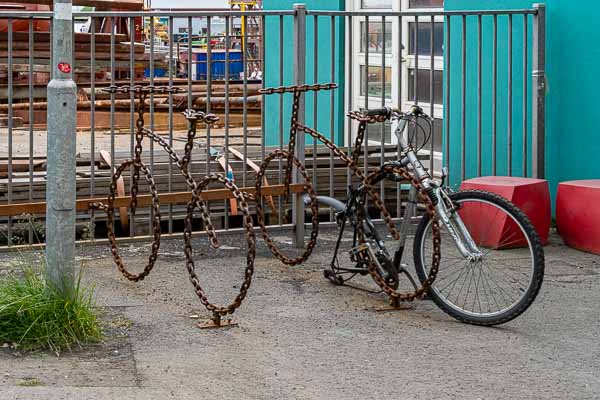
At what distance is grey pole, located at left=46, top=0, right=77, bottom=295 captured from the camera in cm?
633

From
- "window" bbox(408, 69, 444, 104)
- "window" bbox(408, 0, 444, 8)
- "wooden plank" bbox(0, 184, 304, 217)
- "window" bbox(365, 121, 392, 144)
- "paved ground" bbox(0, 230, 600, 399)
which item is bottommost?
"paved ground" bbox(0, 230, 600, 399)

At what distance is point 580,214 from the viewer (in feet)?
29.0

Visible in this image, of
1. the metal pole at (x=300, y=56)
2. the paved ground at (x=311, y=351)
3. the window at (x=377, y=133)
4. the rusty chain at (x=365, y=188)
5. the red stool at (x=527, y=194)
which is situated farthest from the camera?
the window at (x=377, y=133)

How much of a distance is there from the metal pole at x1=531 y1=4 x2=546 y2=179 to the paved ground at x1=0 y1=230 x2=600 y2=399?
194cm

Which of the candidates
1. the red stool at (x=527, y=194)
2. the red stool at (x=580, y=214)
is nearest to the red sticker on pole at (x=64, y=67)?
the red stool at (x=527, y=194)

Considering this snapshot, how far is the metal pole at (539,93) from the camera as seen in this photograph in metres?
9.63

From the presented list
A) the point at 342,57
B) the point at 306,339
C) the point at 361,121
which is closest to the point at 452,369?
the point at 306,339

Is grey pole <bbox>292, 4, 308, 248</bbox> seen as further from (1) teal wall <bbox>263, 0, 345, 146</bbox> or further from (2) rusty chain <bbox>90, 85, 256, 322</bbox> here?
(1) teal wall <bbox>263, 0, 345, 146</bbox>

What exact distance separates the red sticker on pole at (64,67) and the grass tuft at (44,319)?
3.64ft

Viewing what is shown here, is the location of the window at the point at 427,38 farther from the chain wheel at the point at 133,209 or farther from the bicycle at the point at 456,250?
the chain wheel at the point at 133,209

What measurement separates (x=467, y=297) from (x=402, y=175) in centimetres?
89

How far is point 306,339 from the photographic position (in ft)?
21.1

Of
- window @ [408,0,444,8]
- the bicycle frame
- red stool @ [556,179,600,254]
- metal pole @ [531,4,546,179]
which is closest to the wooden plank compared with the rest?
the bicycle frame

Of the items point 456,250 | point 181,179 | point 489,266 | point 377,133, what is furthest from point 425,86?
point 456,250
